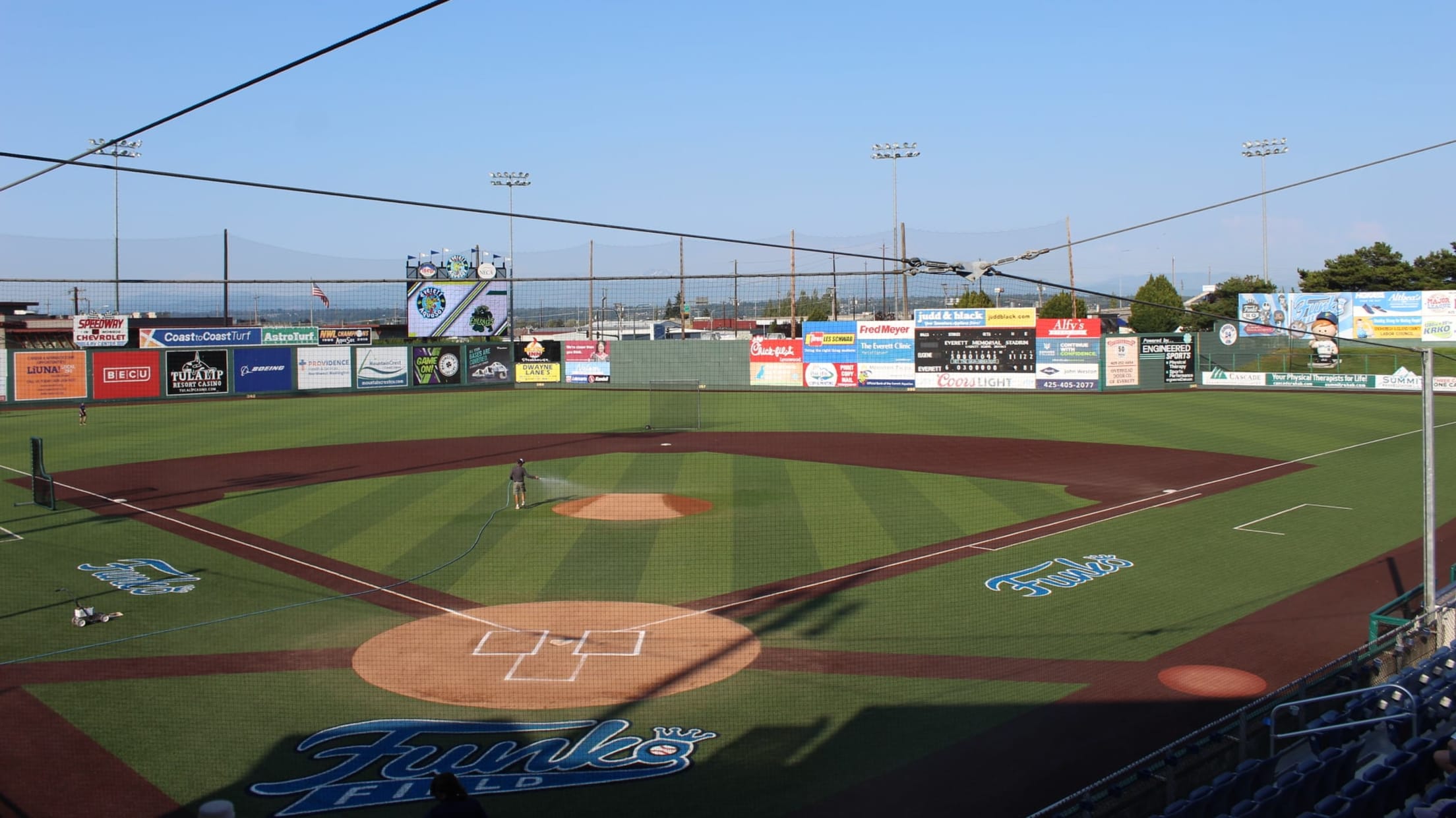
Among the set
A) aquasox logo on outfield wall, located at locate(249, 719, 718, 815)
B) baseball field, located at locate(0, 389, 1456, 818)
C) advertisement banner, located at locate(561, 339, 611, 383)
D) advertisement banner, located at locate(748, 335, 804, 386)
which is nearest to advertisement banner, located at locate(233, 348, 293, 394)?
advertisement banner, located at locate(561, 339, 611, 383)

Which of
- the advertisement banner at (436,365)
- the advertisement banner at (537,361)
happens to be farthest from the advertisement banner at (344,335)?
the advertisement banner at (537,361)

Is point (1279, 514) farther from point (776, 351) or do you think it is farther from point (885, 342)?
point (776, 351)

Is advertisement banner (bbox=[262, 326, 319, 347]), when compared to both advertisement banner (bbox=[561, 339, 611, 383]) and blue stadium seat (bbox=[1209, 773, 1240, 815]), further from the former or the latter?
blue stadium seat (bbox=[1209, 773, 1240, 815])

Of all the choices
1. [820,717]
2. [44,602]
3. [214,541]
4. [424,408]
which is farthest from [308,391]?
[820,717]

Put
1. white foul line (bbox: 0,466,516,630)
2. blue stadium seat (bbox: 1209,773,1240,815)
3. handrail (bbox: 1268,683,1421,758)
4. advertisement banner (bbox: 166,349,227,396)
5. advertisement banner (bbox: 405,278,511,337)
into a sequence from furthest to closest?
advertisement banner (bbox: 405,278,511,337) → advertisement banner (bbox: 166,349,227,396) → white foul line (bbox: 0,466,516,630) → handrail (bbox: 1268,683,1421,758) → blue stadium seat (bbox: 1209,773,1240,815)

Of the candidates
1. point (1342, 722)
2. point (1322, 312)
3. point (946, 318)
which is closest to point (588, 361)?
point (946, 318)

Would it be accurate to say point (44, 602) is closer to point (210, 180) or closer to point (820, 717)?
point (210, 180)

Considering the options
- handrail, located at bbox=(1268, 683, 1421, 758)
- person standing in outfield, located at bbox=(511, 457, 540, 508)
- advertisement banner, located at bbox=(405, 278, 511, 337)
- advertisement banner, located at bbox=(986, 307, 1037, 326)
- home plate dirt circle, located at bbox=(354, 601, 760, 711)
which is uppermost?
advertisement banner, located at bbox=(405, 278, 511, 337)

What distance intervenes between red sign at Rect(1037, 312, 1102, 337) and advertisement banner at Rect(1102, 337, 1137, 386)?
2.63 ft

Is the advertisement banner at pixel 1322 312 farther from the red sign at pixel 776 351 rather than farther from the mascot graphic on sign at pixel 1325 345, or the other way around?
the red sign at pixel 776 351

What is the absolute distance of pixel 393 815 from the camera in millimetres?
8117

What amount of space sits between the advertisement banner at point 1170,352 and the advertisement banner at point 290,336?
39.9 meters

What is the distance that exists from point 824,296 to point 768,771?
266 ft

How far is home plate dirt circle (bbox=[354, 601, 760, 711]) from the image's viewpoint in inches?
430
